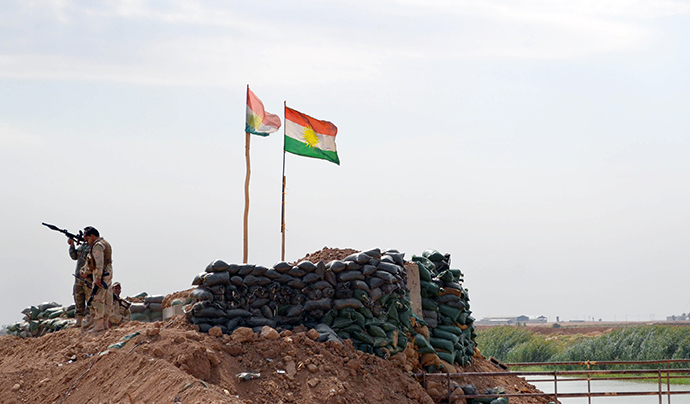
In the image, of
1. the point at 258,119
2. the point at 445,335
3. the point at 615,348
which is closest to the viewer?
the point at 445,335

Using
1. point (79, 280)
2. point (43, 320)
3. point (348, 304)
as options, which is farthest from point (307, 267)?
point (43, 320)

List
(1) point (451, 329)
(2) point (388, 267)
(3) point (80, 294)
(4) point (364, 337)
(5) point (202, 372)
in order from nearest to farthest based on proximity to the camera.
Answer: (5) point (202, 372)
(4) point (364, 337)
(2) point (388, 267)
(1) point (451, 329)
(3) point (80, 294)

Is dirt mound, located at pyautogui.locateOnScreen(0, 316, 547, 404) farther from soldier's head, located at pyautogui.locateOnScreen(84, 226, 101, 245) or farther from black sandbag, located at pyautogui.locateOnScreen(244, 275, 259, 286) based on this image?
soldier's head, located at pyautogui.locateOnScreen(84, 226, 101, 245)

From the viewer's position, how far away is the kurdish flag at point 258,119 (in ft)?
41.7

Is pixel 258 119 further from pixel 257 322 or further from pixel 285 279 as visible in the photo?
pixel 257 322

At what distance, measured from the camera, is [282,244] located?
11.4 m

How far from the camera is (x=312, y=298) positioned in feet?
30.0

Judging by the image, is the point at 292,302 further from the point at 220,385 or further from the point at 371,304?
the point at 220,385

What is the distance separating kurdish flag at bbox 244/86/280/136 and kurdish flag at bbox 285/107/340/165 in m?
0.54

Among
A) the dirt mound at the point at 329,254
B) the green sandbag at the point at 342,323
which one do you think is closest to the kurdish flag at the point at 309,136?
the dirt mound at the point at 329,254

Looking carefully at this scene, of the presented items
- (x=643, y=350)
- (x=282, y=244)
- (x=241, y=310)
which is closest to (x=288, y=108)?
(x=282, y=244)

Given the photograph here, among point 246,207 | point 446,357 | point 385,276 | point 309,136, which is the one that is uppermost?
point 309,136

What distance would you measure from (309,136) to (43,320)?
6321 mm

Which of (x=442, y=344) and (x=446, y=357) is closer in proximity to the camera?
(x=446, y=357)
